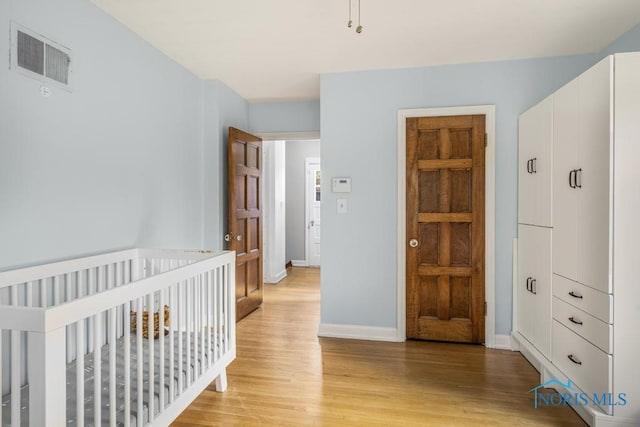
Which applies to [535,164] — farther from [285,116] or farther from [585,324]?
[285,116]

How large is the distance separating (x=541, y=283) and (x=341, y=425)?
1.64m

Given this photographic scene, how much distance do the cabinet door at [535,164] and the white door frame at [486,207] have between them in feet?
0.69

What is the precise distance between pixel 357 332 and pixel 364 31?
7.94 feet

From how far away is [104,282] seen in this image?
2.31 meters

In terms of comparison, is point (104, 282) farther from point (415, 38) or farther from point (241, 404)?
point (415, 38)

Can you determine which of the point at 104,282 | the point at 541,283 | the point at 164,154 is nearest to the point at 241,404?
the point at 104,282

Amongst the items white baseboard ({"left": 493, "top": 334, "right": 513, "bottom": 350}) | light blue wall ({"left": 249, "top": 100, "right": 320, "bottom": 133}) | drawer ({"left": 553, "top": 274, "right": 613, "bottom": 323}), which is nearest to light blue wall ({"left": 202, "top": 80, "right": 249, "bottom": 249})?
light blue wall ({"left": 249, "top": 100, "right": 320, "bottom": 133})

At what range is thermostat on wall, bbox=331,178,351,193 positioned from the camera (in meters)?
3.32

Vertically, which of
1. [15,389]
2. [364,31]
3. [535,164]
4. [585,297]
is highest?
[364,31]

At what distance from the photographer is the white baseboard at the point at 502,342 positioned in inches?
121

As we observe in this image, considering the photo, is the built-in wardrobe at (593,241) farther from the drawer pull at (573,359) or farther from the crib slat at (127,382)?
the crib slat at (127,382)

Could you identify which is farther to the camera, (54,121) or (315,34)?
(315,34)

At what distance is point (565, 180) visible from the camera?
7.29 feet

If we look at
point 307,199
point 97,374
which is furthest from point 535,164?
point 307,199
